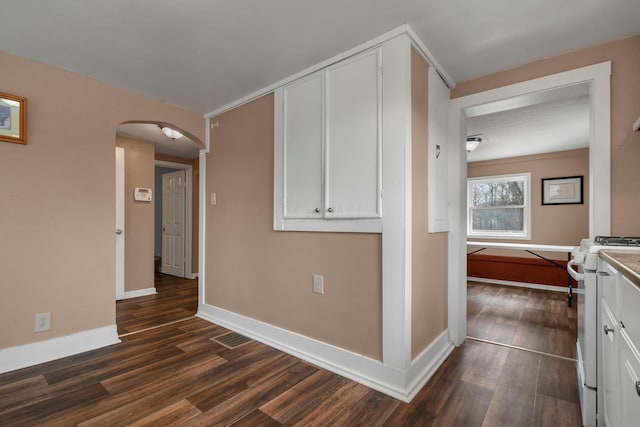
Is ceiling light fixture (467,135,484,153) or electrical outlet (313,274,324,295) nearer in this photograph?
electrical outlet (313,274,324,295)

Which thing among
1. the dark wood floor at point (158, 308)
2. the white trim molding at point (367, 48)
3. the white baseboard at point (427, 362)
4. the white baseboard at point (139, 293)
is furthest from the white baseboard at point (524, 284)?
the white baseboard at point (139, 293)

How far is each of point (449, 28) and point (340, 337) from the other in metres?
2.16

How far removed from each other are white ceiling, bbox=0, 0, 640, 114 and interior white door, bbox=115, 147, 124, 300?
6.16 feet

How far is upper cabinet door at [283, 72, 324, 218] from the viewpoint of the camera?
228cm

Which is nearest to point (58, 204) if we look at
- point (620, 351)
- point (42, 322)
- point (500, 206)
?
point (42, 322)

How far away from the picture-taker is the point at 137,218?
14.3ft

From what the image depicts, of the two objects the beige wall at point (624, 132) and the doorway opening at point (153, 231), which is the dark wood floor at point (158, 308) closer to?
the doorway opening at point (153, 231)

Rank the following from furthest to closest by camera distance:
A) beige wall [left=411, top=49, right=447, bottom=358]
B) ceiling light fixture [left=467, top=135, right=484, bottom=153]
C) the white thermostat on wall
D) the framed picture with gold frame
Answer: the white thermostat on wall < ceiling light fixture [left=467, top=135, right=484, bottom=153] < the framed picture with gold frame < beige wall [left=411, top=49, right=447, bottom=358]

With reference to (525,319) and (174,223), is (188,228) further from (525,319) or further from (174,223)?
(525,319)

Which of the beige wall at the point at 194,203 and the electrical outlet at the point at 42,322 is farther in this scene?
the beige wall at the point at 194,203

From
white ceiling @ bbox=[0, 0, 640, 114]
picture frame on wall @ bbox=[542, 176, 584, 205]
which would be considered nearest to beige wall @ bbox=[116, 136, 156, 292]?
white ceiling @ bbox=[0, 0, 640, 114]

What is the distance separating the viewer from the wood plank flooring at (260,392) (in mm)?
1608

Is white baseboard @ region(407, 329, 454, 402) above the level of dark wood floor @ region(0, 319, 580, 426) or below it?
above

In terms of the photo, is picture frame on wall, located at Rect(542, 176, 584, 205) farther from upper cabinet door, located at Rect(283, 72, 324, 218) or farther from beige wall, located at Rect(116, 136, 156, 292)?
beige wall, located at Rect(116, 136, 156, 292)
